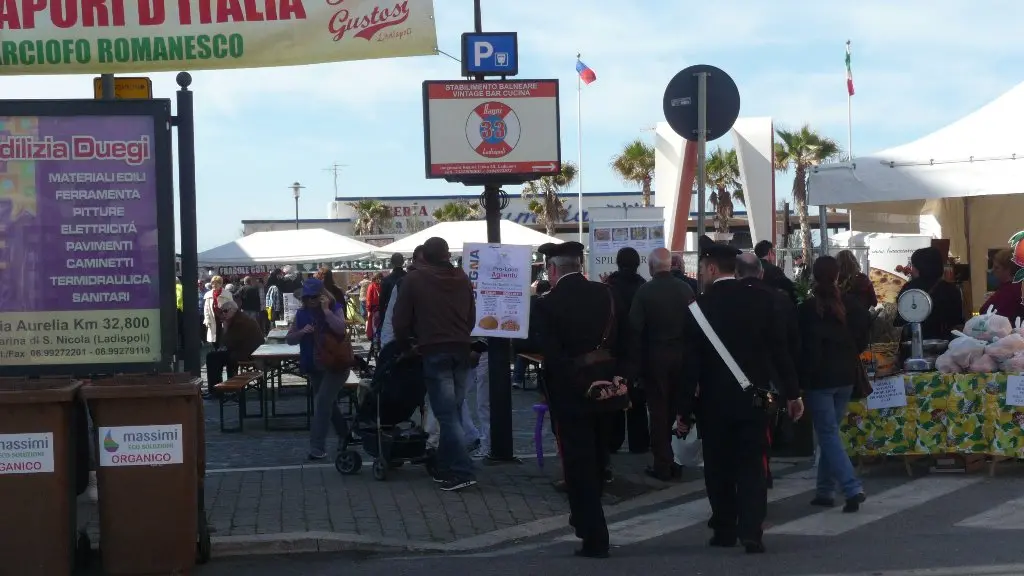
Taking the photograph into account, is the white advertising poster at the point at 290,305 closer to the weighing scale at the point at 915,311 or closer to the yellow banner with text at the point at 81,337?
the weighing scale at the point at 915,311

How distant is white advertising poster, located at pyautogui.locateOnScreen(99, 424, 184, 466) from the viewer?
6.88 meters

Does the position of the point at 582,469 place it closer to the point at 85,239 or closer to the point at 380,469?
the point at 380,469

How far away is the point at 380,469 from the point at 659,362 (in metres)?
2.33

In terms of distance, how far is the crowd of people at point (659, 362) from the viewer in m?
7.39

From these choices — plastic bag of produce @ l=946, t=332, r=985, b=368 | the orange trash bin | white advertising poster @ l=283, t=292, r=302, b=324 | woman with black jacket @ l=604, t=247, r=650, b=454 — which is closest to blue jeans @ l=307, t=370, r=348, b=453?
woman with black jacket @ l=604, t=247, r=650, b=454

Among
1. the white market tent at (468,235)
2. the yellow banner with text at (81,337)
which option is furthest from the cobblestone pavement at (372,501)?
the white market tent at (468,235)

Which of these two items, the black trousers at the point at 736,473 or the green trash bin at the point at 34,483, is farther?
the black trousers at the point at 736,473

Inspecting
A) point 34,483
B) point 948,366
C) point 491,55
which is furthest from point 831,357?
point 34,483

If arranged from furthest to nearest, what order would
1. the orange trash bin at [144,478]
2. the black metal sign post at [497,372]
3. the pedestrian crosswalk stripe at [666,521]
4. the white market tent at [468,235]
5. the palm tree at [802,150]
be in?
the palm tree at [802,150], the white market tent at [468,235], the black metal sign post at [497,372], the pedestrian crosswalk stripe at [666,521], the orange trash bin at [144,478]

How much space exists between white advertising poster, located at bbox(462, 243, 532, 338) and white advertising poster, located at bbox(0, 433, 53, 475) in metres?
3.95

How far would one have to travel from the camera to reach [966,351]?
32.2 ft

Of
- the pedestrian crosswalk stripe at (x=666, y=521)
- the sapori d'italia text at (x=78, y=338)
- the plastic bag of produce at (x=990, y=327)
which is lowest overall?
the pedestrian crosswalk stripe at (x=666, y=521)

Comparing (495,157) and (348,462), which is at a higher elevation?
(495,157)

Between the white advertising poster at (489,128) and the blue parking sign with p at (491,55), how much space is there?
95 millimetres
